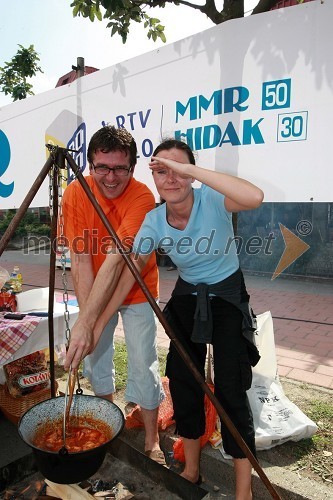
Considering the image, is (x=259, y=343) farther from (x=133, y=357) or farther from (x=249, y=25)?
(x=249, y=25)

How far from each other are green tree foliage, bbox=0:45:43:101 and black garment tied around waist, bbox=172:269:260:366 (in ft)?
51.0

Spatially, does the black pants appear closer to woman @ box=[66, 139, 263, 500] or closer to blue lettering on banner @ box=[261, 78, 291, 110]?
woman @ box=[66, 139, 263, 500]

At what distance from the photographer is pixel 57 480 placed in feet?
5.23

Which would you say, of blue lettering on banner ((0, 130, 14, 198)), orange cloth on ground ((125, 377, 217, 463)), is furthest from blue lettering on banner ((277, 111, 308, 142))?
blue lettering on banner ((0, 130, 14, 198))

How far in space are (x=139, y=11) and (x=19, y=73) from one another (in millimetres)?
14582

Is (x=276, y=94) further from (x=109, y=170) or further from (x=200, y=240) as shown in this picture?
(x=109, y=170)

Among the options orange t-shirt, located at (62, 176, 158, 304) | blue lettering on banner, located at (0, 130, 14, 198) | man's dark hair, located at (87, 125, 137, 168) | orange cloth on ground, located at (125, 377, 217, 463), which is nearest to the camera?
man's dark hair, located at (87, 125, 137, 168)

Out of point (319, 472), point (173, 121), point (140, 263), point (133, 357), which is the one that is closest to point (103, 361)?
point (133, 357)

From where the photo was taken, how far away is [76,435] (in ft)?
6.13

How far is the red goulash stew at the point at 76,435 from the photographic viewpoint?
1.76 meters

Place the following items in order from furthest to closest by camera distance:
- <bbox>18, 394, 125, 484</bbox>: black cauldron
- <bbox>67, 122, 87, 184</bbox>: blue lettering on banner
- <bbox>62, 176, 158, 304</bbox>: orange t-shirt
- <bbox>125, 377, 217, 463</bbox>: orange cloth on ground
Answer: <bbox>67, 122, 87, 184</bbox>: blue lettering on banner < <bbox>125, 377, 217, 463</bbox>: orange cloth on ground < <bbox>62, 176, 158, 304</bbox>: orange t-shirt < <bbox>18, 394, 125, 484</bbox>: black cauldron

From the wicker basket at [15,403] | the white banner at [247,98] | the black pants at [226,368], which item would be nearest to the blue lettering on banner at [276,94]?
the white banner at [247,98]

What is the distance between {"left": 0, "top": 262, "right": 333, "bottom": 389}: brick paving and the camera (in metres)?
3.78

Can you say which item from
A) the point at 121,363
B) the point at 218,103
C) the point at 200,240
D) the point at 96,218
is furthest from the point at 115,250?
the point at 121,363
